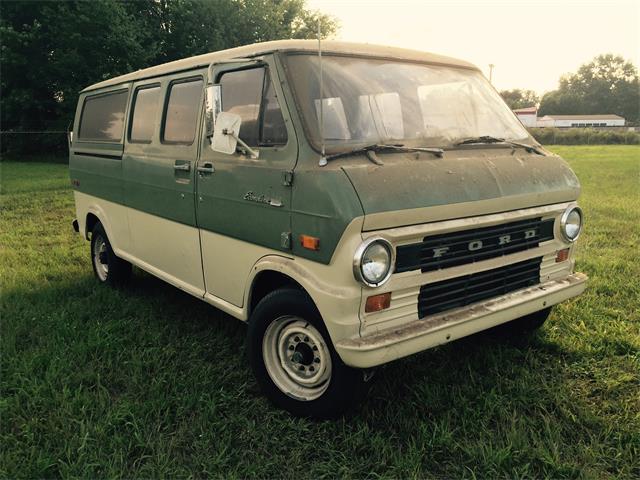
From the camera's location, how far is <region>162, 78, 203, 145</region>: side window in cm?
394

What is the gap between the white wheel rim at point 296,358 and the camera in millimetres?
3139

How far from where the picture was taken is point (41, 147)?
24.2m

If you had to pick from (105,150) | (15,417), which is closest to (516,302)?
(15,417)

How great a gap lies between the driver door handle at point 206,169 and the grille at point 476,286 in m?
1.69

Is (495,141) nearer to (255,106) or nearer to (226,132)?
(255,106)

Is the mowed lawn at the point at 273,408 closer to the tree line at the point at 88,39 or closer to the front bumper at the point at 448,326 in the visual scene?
the front bumper at the point at 448,326

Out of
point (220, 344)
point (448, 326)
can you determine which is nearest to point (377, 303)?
point (448, 326)

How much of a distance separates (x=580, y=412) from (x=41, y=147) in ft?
85.2

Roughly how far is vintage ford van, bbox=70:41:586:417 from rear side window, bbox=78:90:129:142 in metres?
1.12

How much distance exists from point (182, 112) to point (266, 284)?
1599 millimetres

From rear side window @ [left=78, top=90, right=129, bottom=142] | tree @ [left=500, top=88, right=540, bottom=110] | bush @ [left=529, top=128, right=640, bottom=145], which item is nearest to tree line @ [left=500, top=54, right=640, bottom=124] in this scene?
tree @ [left=500, top=88, right=540, bottom=110]

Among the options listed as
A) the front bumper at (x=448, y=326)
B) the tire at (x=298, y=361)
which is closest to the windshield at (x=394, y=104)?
the tire at (x=298, y=361)

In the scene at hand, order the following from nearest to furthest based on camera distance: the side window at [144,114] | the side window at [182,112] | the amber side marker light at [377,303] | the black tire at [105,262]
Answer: the amber side marker light at [377,303] → the side window at [182,112] → the side window at [144,114] → the black tire at [105,262]

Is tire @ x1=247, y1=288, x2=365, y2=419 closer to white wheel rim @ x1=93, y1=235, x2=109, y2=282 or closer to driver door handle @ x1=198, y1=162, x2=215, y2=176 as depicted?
driver door handle @ x1=198, y1=162, x2=215, y2=176
